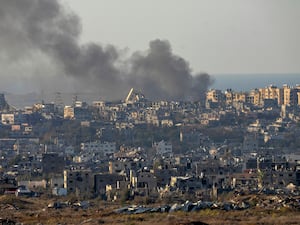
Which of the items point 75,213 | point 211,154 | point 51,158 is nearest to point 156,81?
point 211,154

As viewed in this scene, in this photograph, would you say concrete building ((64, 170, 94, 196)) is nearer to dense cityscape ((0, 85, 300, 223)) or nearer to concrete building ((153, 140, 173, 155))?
dense cityscape ((0, 85, 300, 223))

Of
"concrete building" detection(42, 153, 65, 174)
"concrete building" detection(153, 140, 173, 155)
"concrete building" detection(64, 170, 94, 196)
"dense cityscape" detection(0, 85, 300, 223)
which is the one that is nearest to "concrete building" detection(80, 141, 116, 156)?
"dense cityscape" detection(0, 85, 300, 223)

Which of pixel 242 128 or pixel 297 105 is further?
pixel 297 105

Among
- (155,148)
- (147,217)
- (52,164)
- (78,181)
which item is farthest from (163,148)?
(147,217)

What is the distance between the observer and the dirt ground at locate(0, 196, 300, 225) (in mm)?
31737

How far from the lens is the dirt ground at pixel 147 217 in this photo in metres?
31.7

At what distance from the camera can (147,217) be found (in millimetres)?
33188

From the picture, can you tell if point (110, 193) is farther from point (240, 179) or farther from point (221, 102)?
point (221, 102)

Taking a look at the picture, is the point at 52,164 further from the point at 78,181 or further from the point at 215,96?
the point at 215,96

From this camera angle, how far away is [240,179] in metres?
48.4

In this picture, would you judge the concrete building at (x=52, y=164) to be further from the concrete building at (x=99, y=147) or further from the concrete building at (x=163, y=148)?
the concrete building at (x=99, y=147)

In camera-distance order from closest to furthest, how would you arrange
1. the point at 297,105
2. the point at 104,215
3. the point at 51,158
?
1. the point at 104,215
2. the point at 51,158
3. the point at 297,105

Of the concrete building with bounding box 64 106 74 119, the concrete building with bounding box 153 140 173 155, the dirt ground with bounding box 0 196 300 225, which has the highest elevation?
the concrete building with bounding box 64 106 74 119

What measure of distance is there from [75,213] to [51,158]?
21.9 metres
